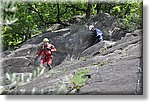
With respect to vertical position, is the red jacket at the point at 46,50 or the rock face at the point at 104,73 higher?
the red jacket at the point at 46,50

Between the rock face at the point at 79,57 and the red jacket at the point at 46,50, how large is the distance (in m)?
0.03

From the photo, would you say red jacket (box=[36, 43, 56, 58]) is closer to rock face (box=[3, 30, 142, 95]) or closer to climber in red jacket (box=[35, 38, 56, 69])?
climber in red jacket (box=[35, 38, 56, 69])

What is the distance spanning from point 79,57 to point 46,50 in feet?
0.81

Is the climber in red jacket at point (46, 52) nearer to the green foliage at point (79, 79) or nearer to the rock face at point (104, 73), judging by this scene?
the rock face at point (104, 73)

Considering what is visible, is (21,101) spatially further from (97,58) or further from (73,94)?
(97,58)

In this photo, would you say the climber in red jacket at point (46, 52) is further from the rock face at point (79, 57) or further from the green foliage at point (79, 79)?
the green foliage at point (79, 79)

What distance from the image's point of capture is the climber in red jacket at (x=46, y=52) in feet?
8.14

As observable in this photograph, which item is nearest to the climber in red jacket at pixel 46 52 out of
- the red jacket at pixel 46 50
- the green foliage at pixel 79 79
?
the red jacket at pixel 46 50

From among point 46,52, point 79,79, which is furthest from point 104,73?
point 46,52

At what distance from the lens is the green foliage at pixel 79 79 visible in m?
2.44

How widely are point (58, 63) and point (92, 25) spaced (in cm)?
37

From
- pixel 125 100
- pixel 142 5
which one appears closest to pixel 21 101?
pixel 125 100

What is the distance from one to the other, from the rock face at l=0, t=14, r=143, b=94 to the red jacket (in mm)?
31

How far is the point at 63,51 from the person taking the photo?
2473 mm
